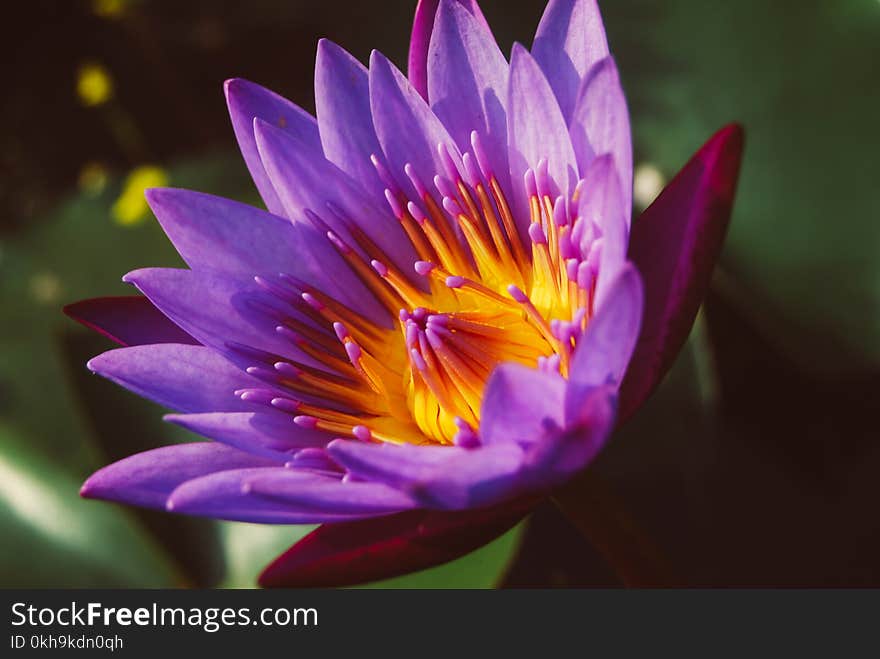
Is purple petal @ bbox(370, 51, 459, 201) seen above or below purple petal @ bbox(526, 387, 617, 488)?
above

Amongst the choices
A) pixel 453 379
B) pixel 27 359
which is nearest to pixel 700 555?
pixel 453 379

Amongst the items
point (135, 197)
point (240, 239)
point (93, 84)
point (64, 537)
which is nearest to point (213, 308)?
point (240, 239)

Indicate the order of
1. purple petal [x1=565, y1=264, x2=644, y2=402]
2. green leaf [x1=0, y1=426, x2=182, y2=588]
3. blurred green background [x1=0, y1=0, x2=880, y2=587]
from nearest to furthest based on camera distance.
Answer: purple petal [x1=565, y1=264, x2=644, y2=402], blurred green background [x1=0, y1=0, x2=880, y2=587], green leaf [x1=0, y1=426, x2=182, y2=588]

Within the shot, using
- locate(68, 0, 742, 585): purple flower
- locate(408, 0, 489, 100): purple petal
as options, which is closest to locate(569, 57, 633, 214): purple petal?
locate(68, 0, 742, 585): purple flower

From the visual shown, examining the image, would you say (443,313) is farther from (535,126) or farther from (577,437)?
(577,437)

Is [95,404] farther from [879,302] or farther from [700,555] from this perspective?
[879,302]

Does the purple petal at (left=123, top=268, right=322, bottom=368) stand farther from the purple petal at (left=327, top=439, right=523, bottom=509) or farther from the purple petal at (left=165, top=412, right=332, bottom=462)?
the purple petal at (left=327, top=439, right=523, bottom=509)

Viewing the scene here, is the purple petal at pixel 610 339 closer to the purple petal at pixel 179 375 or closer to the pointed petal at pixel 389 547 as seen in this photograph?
the pointed petal at pixel 389 547
